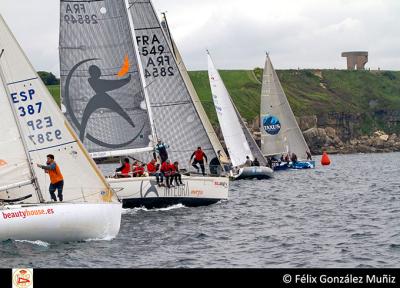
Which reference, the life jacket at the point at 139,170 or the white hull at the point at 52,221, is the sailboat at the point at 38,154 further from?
the life jacket at the point at 139,170

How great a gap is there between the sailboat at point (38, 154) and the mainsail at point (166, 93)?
10.9 meters

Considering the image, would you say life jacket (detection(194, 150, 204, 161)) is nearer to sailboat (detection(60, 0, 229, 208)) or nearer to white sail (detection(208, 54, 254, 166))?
sailboat (detection(60, 0, 229, 208))

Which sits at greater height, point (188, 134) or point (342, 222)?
point (188, 134)

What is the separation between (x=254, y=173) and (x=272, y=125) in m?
14.0

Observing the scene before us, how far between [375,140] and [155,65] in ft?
368

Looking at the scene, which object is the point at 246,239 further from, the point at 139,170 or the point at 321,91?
the point at 321,91

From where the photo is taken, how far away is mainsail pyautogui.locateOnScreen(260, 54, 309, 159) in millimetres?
68625

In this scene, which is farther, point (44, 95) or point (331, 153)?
point (331, 153)

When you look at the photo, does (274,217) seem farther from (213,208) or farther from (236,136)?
(236,136)
